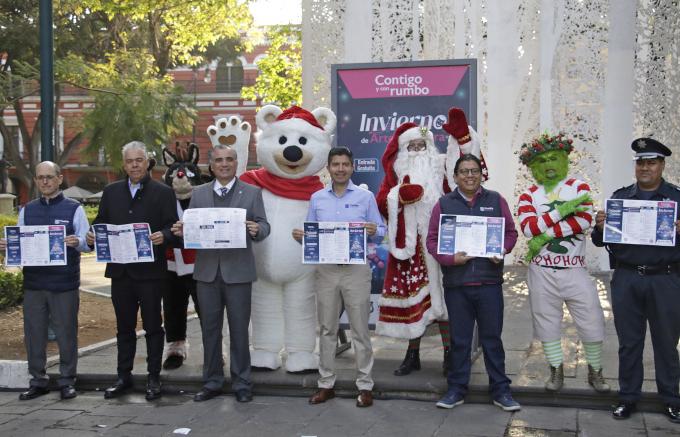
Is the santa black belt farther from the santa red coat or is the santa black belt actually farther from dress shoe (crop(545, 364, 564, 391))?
the santa red coat

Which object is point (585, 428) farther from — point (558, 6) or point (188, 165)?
point (558, 6)

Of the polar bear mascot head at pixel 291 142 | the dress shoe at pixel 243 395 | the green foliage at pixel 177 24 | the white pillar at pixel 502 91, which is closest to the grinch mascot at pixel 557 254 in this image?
the polar bear mascot head at pixel 291 142

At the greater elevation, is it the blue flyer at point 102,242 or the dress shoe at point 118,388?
the blue flyer at point 102,242

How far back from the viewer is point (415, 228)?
266 inches

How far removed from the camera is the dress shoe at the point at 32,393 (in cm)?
688

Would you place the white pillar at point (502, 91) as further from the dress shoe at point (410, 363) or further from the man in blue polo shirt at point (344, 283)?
A: the man in blue polo shirt at point (344, 283)

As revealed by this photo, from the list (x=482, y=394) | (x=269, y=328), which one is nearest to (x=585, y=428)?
(x=482, y=394)

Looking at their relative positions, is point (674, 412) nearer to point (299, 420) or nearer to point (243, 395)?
point (299, 420)

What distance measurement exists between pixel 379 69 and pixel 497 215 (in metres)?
2.05

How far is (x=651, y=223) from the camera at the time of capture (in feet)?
18.3

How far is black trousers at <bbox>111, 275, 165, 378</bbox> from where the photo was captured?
6.71 metres

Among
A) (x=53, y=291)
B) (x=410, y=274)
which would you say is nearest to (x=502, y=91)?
(x=410, y=274)

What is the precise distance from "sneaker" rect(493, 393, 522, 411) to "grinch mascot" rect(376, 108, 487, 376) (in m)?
0.79

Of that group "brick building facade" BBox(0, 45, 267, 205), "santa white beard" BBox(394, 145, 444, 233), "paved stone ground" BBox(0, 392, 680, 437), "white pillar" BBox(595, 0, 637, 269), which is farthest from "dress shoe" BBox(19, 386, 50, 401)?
"brick building facade" BBox(0, 45, 267, 205)
